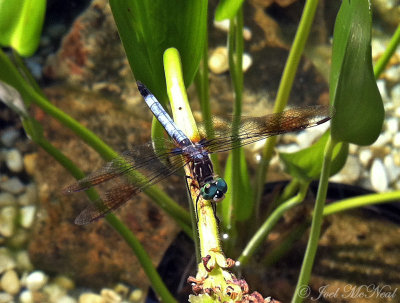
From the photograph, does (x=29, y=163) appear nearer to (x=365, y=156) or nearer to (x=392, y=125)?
(x=365, y=156)

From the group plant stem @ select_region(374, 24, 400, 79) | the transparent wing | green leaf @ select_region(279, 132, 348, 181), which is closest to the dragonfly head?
the transparent wing

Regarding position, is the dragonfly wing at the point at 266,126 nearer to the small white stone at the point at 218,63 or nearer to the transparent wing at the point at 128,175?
the transparent wing at the point at 128,175

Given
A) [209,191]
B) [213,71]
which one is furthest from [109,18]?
[209,191]

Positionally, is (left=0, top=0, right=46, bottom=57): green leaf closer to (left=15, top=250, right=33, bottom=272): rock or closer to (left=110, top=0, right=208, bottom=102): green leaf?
(left=110, top=0, right=208, bottom=102): green leaf

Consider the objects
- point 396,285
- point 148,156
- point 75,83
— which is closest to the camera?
point 148,156

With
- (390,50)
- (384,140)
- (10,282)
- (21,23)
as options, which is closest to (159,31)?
(21,23)

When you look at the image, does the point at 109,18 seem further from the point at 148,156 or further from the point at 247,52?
the point at 148,156
